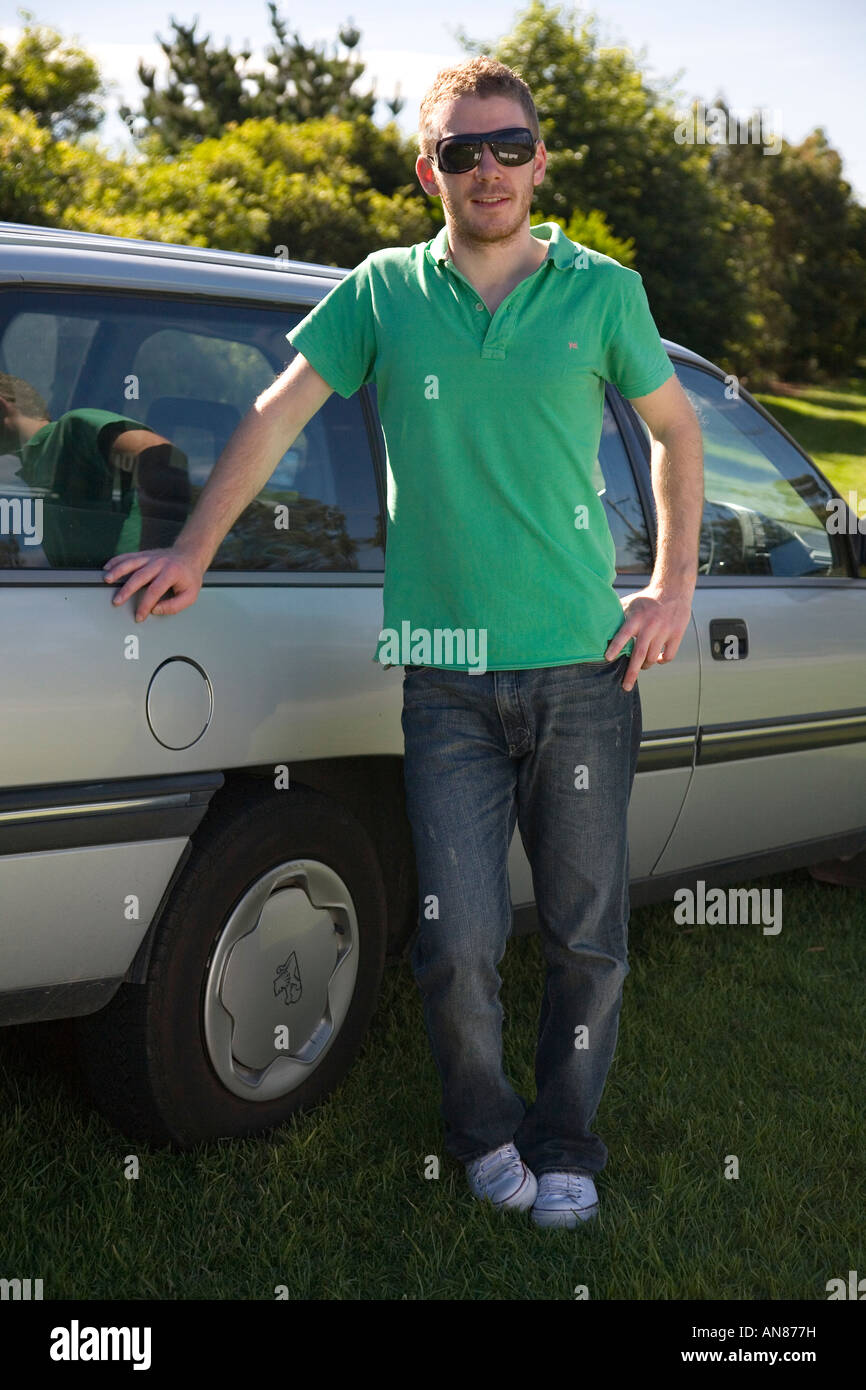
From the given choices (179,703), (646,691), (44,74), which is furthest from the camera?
(44,74)

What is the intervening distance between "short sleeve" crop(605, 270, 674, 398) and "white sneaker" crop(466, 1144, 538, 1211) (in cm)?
145

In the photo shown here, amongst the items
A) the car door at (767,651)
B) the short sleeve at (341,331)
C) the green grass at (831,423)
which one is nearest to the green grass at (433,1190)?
the car door at (767,651)

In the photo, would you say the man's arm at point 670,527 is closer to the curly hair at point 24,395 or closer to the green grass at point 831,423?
the curly hair at point 24,395

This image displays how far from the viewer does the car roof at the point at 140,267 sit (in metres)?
2.55

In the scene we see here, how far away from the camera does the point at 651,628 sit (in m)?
2.59

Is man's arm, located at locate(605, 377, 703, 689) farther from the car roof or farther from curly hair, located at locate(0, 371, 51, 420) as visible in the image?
curly hair, located at locate(0, 371, 51, 420)

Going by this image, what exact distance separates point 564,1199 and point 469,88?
2.01 m

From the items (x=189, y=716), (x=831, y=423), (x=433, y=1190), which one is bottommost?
(x=433, y=1190)

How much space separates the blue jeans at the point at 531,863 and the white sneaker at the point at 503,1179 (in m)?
0.02

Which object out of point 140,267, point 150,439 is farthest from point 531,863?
point 140,267

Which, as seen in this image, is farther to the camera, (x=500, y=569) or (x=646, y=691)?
(x=646, y=691)

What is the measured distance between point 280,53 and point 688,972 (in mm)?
38306

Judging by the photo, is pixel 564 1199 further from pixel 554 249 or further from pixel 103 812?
pixel 554 249
